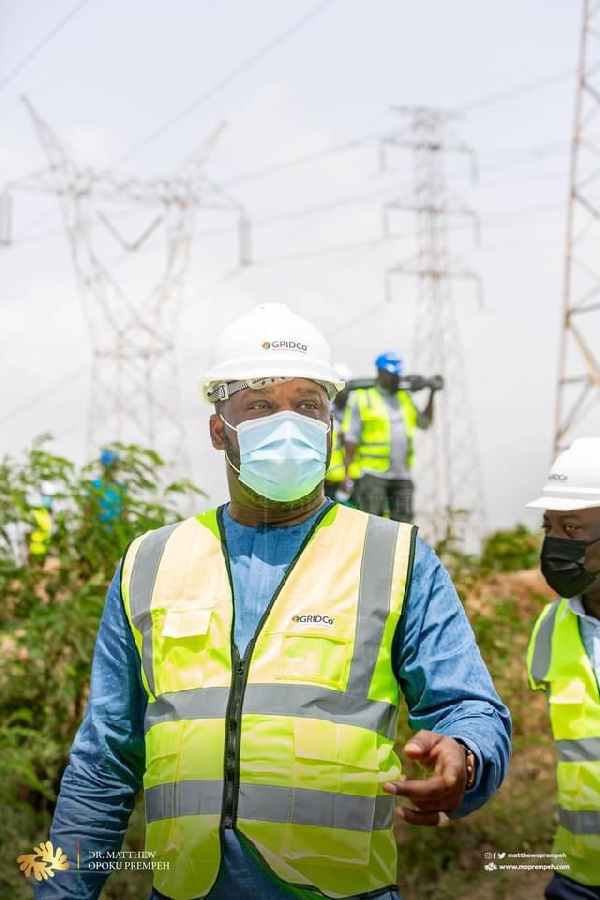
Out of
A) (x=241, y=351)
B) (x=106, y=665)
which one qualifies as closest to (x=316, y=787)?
(x=106, y=665)

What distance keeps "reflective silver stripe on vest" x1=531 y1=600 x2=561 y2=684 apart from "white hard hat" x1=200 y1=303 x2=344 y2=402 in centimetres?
173

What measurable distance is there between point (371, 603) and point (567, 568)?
6.35 feet

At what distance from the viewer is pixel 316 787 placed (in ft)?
9.07

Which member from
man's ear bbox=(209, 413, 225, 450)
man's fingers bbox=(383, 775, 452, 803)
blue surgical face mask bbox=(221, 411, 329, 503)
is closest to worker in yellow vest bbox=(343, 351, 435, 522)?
man's ear bbox=(209, 413, 225, 450)

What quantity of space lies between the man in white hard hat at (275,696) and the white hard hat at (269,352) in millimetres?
33

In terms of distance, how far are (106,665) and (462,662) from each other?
93 cm

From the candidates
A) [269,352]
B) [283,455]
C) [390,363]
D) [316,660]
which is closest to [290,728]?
[316,660]

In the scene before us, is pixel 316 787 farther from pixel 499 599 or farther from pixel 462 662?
pixel 499 599

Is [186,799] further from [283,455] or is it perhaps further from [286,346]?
[286,346]

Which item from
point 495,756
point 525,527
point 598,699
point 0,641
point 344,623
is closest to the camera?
point 495,756

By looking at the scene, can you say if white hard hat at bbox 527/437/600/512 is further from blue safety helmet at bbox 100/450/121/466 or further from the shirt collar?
blue safety helmet at bbox 100/450/121/466

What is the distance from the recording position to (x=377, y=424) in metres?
11.2

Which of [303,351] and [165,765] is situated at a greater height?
[303,351]

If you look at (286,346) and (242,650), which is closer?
(242,650)
